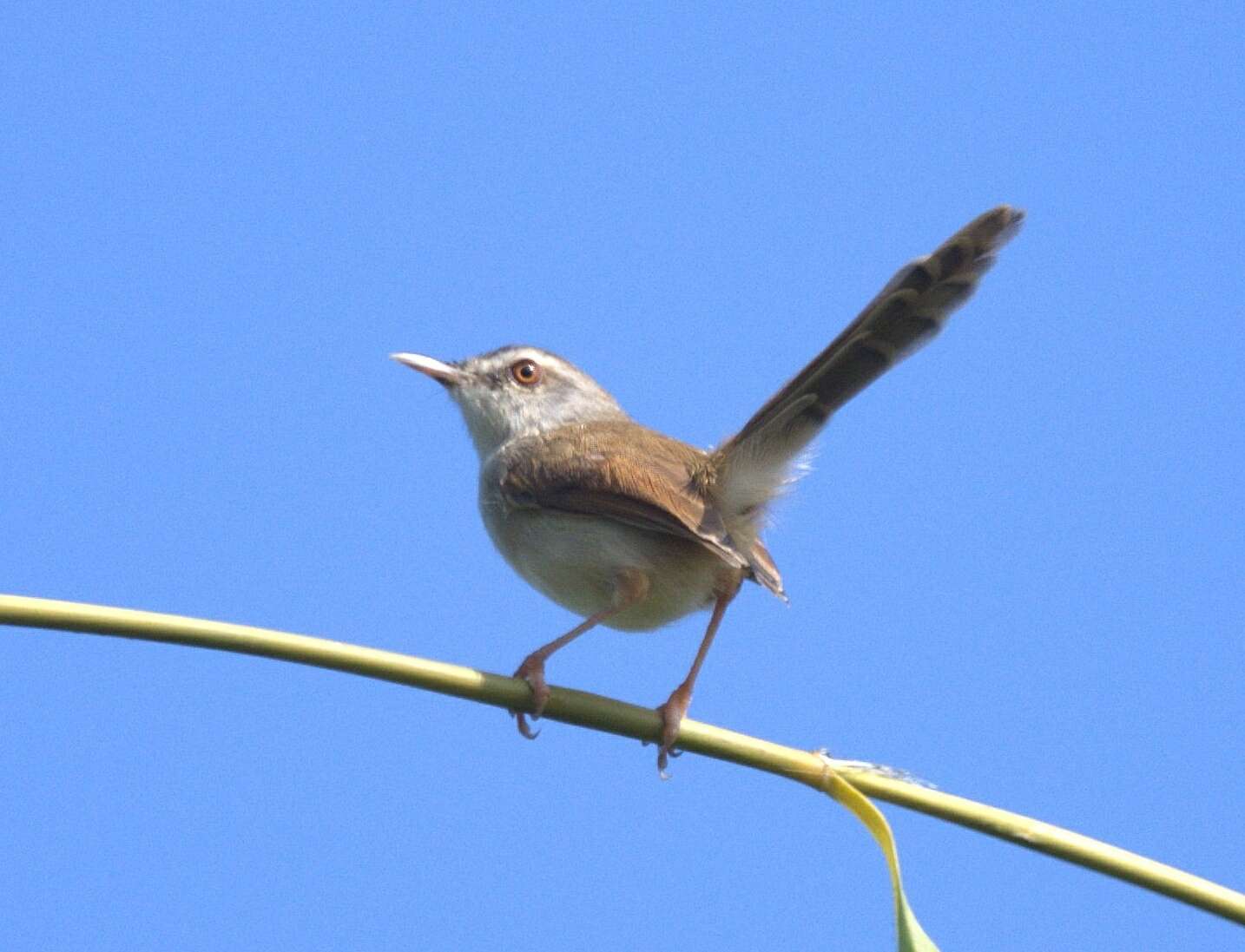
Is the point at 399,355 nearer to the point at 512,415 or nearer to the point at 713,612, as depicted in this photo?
the point at 512,415

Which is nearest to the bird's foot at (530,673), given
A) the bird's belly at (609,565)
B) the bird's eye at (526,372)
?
the bird's belly at (609,565)

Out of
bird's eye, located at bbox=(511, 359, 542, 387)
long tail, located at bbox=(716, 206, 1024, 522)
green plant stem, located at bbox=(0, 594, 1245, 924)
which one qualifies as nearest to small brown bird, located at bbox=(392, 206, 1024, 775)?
long tail, located at bbox=(716, 206, 1024, 522)

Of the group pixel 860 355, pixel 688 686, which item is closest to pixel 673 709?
pixel 688 686

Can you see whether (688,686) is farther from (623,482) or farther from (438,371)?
(438,371)

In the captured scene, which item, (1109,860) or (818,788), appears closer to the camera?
(1109,860)

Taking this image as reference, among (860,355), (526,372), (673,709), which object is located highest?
(526,372)

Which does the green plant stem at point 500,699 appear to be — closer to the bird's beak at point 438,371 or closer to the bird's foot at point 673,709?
the bird's foot at point 673,709

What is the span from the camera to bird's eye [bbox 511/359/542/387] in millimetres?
7012

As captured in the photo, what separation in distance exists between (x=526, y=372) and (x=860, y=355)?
271 centimetres

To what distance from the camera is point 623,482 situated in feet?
17.7

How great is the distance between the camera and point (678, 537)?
533 centimetres

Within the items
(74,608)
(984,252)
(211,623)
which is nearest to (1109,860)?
(211,623)

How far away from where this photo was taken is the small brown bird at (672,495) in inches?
177

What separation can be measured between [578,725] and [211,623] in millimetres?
1156
